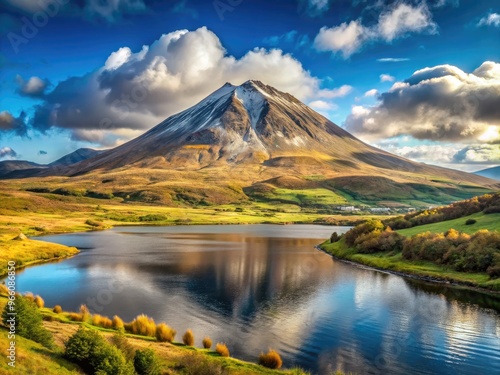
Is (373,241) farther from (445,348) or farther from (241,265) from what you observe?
(445,348)

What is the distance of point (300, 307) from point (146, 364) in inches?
1181

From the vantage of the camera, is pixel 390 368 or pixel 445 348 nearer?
pixel 390 368

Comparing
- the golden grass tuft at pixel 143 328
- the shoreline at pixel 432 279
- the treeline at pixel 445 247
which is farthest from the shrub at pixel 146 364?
the treeline at pixel 445 247

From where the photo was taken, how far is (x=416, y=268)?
240ft

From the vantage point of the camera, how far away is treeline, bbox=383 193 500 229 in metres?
91.9

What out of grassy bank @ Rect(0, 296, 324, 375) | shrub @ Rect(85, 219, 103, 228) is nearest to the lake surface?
grassy bank @ Rect(0, 296, 324, 375)

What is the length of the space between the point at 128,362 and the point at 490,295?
173 feet

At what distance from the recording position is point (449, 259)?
71.2 meters

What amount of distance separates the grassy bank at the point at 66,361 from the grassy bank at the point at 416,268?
4409cm

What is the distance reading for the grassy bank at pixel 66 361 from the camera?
66.2ft

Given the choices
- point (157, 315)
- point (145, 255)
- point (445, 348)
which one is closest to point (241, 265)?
point (145, 255)

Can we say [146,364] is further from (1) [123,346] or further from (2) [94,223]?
(2) [94,223]

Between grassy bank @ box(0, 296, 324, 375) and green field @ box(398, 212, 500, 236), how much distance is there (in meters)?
65.9

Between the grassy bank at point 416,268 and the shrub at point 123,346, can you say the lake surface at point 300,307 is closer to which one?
the grassy bank at point 416,268
